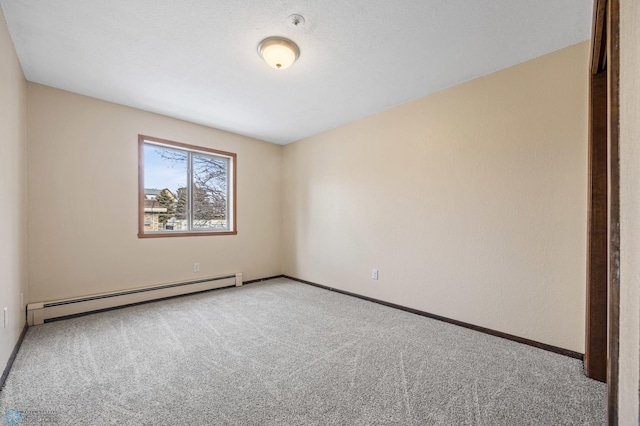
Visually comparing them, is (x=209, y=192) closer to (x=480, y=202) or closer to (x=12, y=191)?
(x=12, y=191)

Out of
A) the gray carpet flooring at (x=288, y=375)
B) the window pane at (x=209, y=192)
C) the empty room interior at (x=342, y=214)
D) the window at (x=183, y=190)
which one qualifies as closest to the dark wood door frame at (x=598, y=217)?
the empty room interior at (x=342, y=214)

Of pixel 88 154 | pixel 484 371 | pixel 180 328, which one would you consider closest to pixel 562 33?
pixel 484 371

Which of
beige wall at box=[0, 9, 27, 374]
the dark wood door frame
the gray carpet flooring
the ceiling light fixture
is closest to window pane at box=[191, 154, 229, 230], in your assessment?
the gray carpet flooring

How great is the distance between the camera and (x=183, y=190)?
3.95 metres

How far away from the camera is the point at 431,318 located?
9.55 feet

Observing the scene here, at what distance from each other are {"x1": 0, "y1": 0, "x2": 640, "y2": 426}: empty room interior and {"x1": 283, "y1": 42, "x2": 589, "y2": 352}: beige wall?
0.02 metres

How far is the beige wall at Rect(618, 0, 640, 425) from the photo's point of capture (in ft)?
1.83

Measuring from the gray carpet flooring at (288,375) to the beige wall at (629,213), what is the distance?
3.80 ft

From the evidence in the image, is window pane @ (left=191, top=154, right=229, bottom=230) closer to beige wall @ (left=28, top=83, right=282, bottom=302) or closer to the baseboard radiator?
beige wall @ (left=28, top=83, right=282, bottom=302)

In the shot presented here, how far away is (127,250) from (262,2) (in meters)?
3.13

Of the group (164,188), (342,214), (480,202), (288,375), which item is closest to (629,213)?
(288,375)

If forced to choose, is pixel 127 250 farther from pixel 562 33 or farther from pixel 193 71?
pixel 562 33

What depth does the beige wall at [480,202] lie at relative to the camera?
215 centimetres

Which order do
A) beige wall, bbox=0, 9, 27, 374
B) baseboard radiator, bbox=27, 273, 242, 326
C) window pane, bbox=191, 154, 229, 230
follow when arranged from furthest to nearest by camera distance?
window pane, bbox=191, 154, 229, 230 → baseboard radiator, bbox=27, 273, 242, 326 → beige wall, bbox=0, 9, 27, 374
